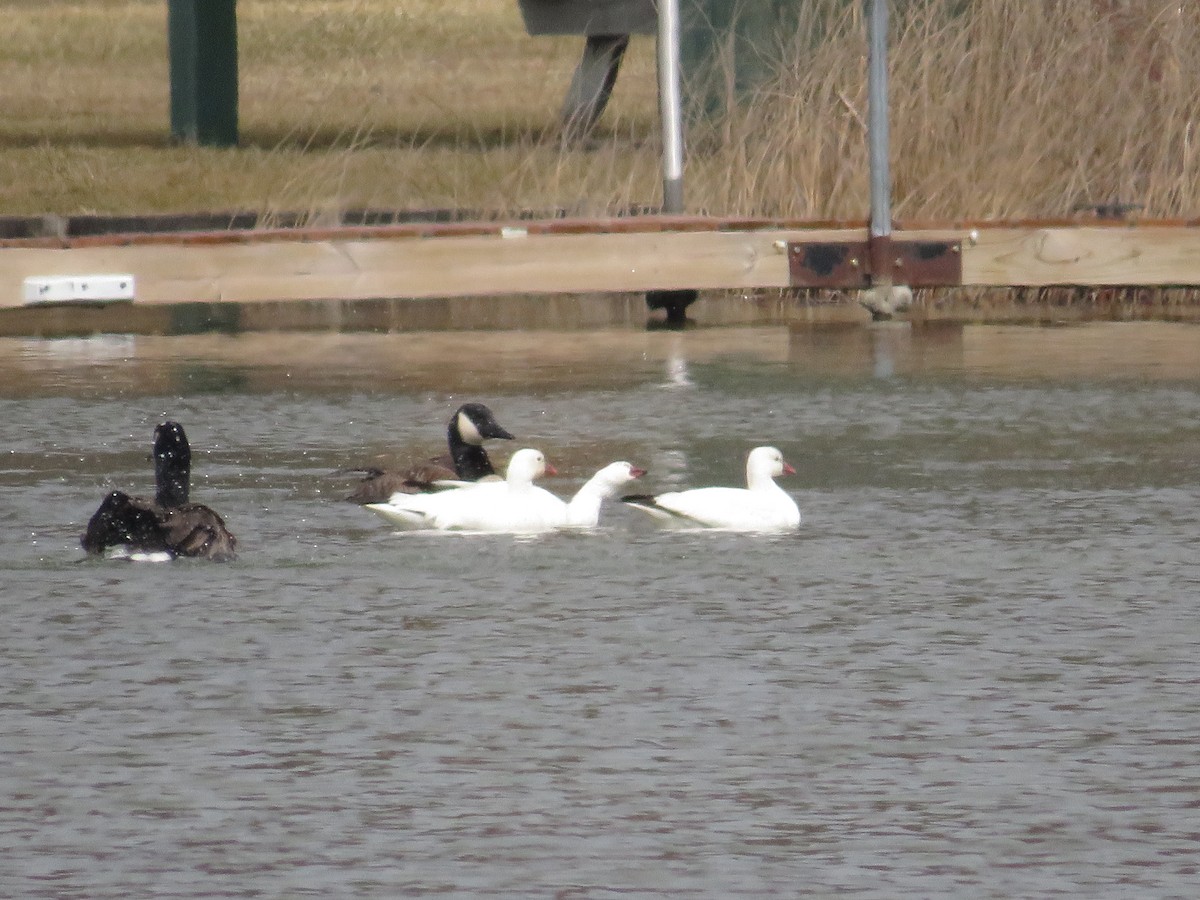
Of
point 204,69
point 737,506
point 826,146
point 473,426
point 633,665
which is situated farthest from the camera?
point 204,69

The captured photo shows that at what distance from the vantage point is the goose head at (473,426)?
34.4 feet

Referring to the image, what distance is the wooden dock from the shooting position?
14.3 meters

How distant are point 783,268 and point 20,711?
8.19 meters

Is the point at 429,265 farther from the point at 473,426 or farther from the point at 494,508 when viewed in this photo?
the point at 494,508

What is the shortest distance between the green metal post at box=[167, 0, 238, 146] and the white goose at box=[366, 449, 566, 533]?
608 inches

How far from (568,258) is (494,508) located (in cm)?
529

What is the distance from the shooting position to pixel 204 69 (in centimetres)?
2473

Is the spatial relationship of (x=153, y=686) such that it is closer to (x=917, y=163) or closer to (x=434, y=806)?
(x=434, y=806)

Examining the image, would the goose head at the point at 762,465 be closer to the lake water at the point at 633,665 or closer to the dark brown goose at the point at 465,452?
the lake water at the point at 633,665

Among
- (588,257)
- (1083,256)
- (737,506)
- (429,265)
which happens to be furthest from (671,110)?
(737,506)

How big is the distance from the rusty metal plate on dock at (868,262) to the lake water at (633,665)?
2.44 meters

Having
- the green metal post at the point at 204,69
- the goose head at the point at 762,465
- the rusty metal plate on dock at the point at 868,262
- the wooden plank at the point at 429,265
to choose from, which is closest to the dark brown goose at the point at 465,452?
the goose head at the point at 762,465

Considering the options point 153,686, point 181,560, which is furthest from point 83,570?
point 153,686

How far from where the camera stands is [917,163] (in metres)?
16.2
